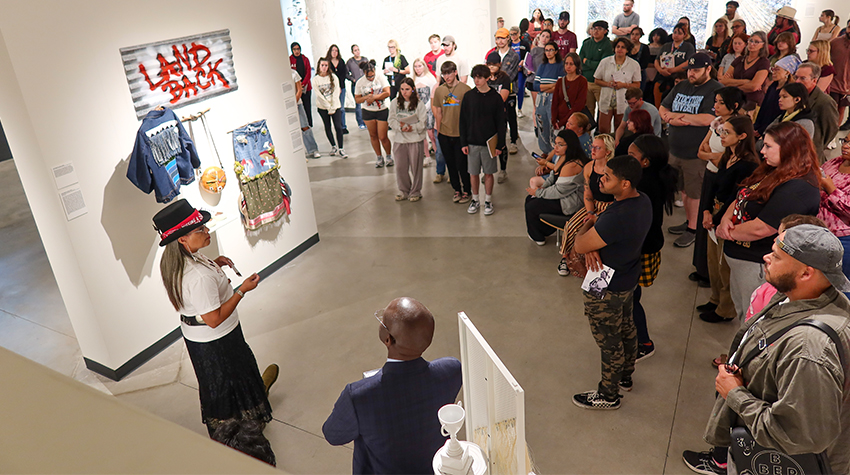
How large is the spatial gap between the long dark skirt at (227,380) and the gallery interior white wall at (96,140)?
1399mm

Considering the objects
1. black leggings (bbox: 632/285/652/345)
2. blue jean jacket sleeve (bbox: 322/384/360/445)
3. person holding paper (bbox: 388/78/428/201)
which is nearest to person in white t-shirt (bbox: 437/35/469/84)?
person holding paper (bbox: 388/78/428/201)

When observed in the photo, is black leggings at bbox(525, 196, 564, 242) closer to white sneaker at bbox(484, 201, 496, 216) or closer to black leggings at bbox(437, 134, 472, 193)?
white sneaker at bbox(484, 201, 496, 216)

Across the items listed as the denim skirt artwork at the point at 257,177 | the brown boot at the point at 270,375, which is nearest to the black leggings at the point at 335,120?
the denim skirt artwork at the point at 257,177

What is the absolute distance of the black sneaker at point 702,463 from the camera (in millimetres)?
3312

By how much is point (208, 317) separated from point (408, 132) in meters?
4.71

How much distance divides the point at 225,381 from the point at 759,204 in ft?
11.2

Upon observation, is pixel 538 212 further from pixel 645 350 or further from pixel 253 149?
pixel 253 149

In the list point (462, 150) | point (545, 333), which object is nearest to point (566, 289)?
point (545, 333)

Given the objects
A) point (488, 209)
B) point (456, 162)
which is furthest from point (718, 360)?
point (456, 162)

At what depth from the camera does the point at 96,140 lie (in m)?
4.29

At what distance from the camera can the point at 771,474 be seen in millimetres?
2295

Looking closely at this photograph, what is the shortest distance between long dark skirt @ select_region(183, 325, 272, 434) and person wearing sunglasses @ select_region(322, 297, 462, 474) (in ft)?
4.98

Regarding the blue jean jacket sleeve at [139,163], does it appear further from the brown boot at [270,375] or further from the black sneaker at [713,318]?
the black sneaker at [713,318]

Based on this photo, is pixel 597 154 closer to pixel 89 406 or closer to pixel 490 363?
pixel 490 363
